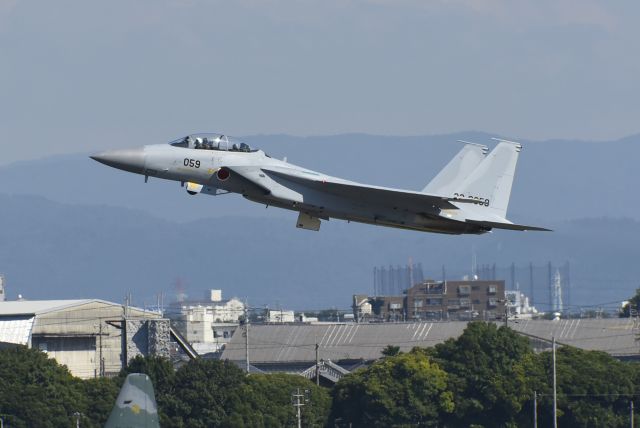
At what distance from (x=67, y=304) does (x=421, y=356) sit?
133ft

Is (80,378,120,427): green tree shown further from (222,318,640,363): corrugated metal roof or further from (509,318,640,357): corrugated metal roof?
(509,318,640,357): corrugated metal roof

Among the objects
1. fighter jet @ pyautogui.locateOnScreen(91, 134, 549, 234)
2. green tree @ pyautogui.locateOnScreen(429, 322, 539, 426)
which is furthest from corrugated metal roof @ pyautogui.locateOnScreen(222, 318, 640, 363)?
fighter jet @ pyautogui.locateOnScreen(91, 134, 549, 234)

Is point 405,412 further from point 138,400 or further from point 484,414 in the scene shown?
point 138,400

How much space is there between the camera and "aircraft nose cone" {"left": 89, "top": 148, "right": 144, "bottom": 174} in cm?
4594

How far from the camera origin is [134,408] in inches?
1491

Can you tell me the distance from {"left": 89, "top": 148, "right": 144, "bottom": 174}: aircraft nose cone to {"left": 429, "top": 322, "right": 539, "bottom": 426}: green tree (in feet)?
134

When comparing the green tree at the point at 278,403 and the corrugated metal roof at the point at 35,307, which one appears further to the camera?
the corrugated metal roof at the point at 35,307

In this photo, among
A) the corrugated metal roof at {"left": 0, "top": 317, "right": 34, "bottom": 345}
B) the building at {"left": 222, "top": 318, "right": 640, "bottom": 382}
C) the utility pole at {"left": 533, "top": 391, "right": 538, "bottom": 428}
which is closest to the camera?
the utility pole at {"left": 533, "top": 391, "right": 538, "bottom": 428}

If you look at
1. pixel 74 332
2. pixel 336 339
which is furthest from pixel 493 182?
pixel 336 339

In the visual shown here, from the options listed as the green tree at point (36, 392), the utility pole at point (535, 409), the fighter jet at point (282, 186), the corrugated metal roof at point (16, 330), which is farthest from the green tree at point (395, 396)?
the fighter jet at point (282, 186)

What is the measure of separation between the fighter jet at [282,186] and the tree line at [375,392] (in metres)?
33.9

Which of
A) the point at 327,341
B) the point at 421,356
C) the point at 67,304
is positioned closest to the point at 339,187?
the point at 421,356

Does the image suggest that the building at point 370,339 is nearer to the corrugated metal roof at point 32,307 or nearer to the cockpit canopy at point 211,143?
the corrugated metal roof at point 32,307

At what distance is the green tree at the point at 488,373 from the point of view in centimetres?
8294
